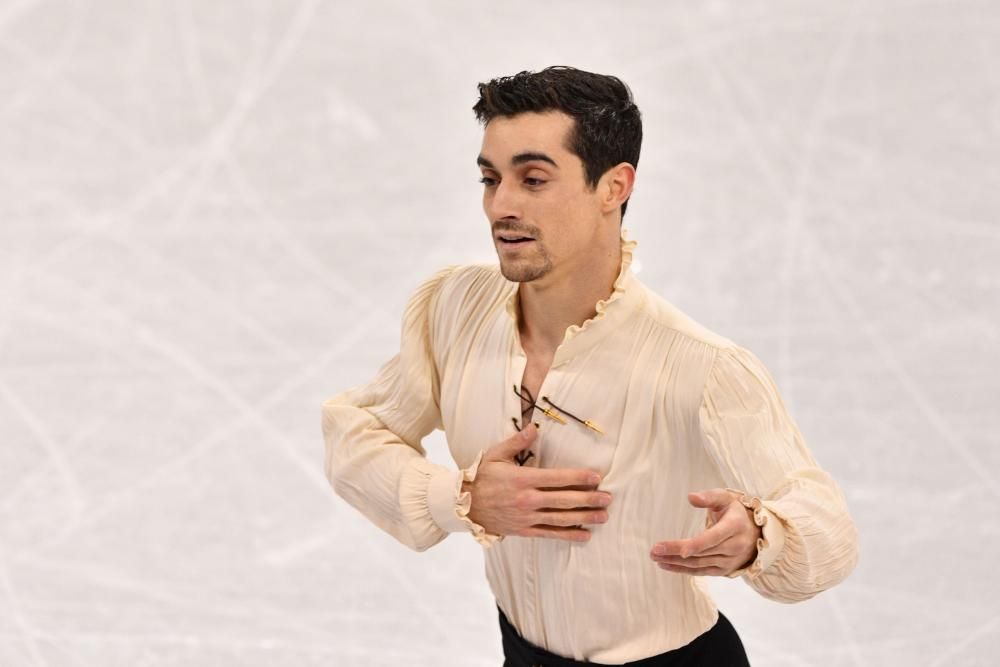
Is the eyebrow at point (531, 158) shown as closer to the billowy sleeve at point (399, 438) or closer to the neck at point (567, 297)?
the neck at point (567, 297)

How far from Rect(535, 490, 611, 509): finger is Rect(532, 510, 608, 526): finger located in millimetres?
15

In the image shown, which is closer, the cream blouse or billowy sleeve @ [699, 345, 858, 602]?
billowy sleeve @ [699, 345, 858, 602]

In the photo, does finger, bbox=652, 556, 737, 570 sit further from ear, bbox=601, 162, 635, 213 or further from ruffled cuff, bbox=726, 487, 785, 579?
ear, bbox=601, 162, 635, 213

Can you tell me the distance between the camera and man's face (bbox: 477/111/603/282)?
265cm

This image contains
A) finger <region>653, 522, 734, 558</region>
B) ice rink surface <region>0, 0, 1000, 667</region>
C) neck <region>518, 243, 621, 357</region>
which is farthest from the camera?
ice rink surface <region>0, 0, 1000, 667</region>

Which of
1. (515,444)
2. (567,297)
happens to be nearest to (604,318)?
(567,297)

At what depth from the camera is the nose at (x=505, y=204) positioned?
8.70ft

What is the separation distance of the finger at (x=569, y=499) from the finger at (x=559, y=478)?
0.02 metres

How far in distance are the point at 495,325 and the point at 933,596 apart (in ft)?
8.26

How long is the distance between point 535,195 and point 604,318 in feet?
0.93

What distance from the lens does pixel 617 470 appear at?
2.72m

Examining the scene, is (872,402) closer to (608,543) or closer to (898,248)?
(898,248)

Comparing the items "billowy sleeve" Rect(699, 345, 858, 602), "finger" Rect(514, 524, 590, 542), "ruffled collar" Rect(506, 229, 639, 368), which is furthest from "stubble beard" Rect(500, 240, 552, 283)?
"finger" Rect(514, 524, 590, 542)

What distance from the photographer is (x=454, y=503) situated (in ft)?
9.17
